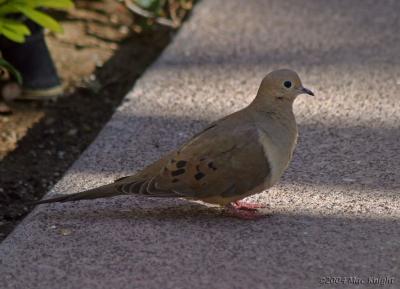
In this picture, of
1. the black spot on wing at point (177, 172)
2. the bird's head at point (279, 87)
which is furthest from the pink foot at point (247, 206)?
the bird's head at point (279, 87)

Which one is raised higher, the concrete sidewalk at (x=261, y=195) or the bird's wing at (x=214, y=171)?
the bird's wing at (x=214, y=171)

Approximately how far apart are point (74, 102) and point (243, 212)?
217 centimetres

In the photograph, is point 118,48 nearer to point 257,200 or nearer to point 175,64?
point 175,64

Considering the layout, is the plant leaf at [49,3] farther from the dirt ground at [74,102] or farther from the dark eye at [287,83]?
the dark eye at [287,83]

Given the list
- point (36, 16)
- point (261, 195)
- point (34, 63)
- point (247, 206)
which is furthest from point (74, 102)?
point (247, 206)

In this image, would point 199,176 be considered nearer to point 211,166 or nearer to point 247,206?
Result: point 211,166

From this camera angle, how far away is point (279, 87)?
12.8 ft

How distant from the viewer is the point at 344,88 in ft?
16.9

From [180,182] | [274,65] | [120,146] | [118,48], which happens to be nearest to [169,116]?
[120,146]

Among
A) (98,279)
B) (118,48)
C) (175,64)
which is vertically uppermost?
(98,279)

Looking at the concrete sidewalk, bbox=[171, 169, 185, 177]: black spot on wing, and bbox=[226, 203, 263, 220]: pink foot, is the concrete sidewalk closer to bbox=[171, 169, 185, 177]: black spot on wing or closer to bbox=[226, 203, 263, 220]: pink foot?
bbox=[226, 203, 263, 220]: pink foot

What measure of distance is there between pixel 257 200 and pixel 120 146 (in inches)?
35.7

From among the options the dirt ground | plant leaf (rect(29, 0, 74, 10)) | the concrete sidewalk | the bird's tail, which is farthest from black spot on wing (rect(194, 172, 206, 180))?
plant leaf (rect(29, 0, 74, 10))

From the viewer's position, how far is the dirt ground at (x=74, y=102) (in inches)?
187
